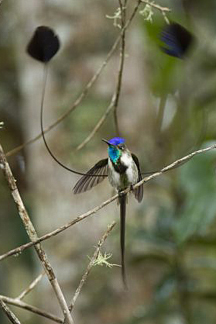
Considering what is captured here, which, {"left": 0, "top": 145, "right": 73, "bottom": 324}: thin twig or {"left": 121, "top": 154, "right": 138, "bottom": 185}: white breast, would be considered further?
{"left": 121, "top": 154, "right": 138, "bottom": 185}: white breast

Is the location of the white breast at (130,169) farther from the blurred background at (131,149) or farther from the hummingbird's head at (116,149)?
the blurred background at (131,149)

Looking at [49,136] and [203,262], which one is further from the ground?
[49,136]

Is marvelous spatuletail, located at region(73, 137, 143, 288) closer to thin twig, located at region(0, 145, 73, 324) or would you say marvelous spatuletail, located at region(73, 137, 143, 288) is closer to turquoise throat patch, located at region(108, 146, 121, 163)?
turquoise throat patch, located at region(108, 146, 121, 163)

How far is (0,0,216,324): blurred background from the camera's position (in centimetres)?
214

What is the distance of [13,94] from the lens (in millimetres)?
3549

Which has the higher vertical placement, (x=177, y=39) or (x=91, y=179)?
(x=177, y=39)

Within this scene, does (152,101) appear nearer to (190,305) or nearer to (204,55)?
(204,55)

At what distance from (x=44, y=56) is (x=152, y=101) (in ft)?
5.24

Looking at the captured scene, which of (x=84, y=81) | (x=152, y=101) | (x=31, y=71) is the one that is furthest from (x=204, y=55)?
(x=31, y=71)

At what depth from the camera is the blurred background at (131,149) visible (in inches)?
84.4

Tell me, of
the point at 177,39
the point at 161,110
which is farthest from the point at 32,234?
the point at 161,110

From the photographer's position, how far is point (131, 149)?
8.04 feet

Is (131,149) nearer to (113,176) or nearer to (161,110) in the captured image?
(161,110)

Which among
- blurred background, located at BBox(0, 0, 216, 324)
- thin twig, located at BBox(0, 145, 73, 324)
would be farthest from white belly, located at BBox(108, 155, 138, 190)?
blurred background, located at BBox(0, 0, 216, 324)
